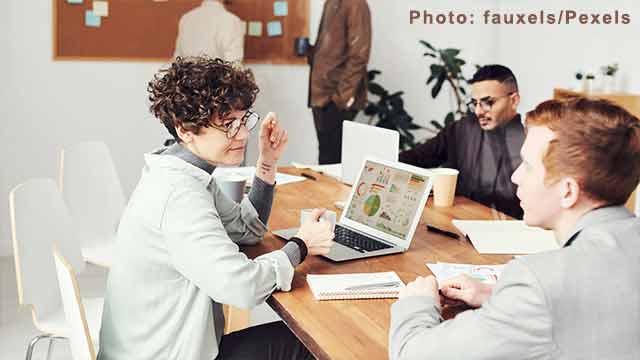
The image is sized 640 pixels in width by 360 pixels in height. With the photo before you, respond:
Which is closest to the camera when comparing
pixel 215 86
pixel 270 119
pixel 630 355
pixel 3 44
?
pixel 630 355

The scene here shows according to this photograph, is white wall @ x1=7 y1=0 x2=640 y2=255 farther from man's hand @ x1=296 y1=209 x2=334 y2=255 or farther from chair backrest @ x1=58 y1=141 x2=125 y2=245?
man's hand @ x1=296 y1=209 x2=334 y2=255

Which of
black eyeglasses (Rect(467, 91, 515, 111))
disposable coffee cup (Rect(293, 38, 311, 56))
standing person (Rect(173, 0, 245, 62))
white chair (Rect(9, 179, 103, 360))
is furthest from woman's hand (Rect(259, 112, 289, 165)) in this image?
disposable coffee cup (Rect(293, 38, 311, 56))

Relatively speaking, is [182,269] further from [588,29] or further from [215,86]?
[588,29]

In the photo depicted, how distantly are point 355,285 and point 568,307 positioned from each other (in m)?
0.76

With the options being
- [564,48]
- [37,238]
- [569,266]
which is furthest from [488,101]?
[564,48]

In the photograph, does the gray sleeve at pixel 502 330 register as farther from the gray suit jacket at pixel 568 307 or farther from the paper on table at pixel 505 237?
the paper on table at pixel 505 237

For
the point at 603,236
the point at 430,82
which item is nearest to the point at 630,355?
the point at 603,236

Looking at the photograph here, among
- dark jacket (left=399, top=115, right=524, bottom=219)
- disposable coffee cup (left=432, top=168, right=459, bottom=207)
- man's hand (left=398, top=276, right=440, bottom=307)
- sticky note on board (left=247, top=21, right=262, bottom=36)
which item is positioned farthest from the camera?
sticky note on board (left=247, top=21, right=262, bottom=36)

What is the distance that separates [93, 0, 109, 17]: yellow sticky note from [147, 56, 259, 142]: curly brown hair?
305 cm

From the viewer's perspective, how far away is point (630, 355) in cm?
127

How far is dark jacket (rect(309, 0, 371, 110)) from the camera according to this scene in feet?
16.7

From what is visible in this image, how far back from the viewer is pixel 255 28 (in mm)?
5258

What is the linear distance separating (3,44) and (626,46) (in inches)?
144

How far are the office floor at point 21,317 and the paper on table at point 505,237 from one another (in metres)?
1.56
